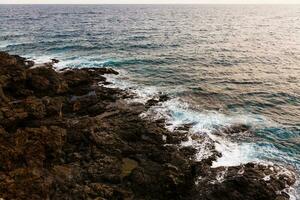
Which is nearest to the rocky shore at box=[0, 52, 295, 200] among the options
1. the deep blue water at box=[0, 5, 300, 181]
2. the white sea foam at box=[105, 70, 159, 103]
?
the deep blue water at box=[0, 5, 300, 181]

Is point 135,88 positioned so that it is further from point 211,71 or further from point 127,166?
point 127,166

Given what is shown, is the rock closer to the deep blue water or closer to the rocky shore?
the rocky shore

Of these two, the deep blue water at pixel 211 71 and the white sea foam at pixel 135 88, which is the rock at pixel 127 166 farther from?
the white sea foam at pixel 135 88

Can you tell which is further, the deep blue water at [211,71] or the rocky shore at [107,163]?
the deep blue water at [211,71]

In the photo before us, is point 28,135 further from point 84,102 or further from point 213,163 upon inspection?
point 213,163

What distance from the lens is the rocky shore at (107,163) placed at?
1783 cm

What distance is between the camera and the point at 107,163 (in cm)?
2039

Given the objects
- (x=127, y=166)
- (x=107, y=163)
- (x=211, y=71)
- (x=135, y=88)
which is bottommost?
(x=127, y=166)

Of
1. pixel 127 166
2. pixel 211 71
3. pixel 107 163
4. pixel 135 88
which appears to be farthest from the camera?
pixel 211 71

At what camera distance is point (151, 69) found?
1865 inches

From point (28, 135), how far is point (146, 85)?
69.0 ft

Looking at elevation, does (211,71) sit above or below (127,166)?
above

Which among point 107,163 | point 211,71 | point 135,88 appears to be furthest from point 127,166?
point 211,71

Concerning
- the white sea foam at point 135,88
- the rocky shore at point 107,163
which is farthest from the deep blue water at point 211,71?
the rocky shore at point 107,163
